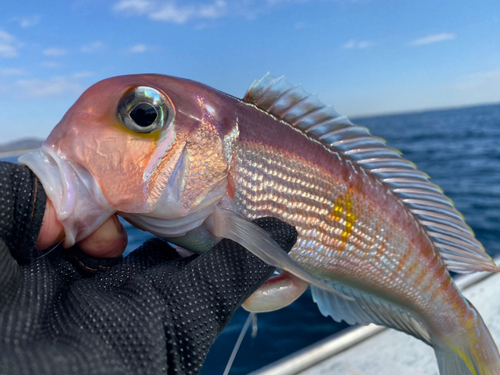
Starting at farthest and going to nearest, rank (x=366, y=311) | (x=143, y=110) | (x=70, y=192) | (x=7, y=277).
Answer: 1. (x=366, y=311)
2. (x=143, y=110)
3. (x=70, y=192)
4. (x=7, y=277)

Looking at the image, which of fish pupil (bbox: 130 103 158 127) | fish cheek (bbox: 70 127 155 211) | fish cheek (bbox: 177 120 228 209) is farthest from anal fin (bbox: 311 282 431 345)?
fish pupil (bbox: 130 103 158 127)

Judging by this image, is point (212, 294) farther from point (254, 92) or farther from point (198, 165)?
point (254, 92)

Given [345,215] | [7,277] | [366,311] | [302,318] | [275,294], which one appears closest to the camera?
[7,277]

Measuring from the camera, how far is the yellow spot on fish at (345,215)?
159 cm

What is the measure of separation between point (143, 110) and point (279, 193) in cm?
Result: 68

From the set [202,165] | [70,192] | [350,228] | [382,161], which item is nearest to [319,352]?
[350,228]

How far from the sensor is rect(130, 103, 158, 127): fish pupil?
1.24 m

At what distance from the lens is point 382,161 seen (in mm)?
1773

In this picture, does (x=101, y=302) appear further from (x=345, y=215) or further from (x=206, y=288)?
(x=345, y=215)

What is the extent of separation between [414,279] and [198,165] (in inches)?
50.9

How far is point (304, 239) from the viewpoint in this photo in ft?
5.07

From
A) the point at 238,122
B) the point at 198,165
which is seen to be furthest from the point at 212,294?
the point at 238,122

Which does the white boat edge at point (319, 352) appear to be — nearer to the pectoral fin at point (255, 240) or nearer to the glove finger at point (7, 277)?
the pectoral fin at point (255, 240)

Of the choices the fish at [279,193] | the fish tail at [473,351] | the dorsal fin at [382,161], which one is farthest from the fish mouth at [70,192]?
the fish tail at [473,351]
